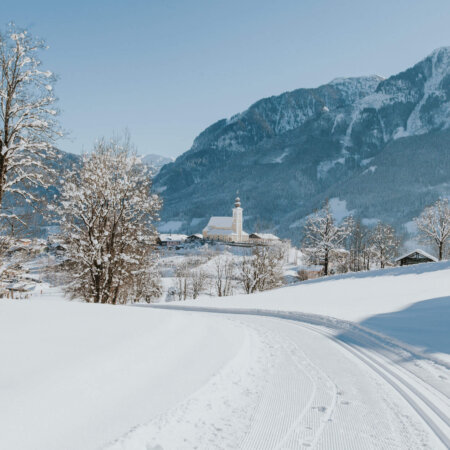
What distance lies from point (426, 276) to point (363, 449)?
84.0 ft

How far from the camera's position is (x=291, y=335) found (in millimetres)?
10680

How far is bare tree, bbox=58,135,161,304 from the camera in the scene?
18500mm

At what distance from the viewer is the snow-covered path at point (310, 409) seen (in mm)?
4125

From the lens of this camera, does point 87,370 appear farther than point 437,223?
No

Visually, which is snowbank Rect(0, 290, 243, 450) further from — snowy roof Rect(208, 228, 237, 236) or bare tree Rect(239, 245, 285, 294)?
snowy roof Rect(208, 228, 237, 236)

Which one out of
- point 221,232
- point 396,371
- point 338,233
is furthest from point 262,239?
point 396,371

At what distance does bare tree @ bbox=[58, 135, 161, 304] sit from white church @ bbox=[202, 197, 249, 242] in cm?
12292

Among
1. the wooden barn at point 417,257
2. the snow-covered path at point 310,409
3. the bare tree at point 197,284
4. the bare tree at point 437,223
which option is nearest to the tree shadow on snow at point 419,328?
the snow-covered path at point 310,409

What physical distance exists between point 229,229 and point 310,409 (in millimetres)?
144637

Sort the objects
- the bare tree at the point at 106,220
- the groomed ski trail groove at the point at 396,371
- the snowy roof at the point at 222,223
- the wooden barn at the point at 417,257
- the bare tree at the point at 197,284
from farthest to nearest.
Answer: the snowy roof at the point at 222,223
the bare tree at the point at 197,284
the wooden barn at the point at 417,257
the bare tree at the point at 106,220
the groomed ski trail groove at the point at 396,371

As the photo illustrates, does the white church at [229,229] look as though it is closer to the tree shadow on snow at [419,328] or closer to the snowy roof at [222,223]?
the snowy roof at [222,223]

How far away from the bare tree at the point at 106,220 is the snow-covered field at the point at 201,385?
10718 mm

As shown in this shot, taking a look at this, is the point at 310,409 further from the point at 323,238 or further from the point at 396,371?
the point at 323,238

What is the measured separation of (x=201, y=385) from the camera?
5.75m
